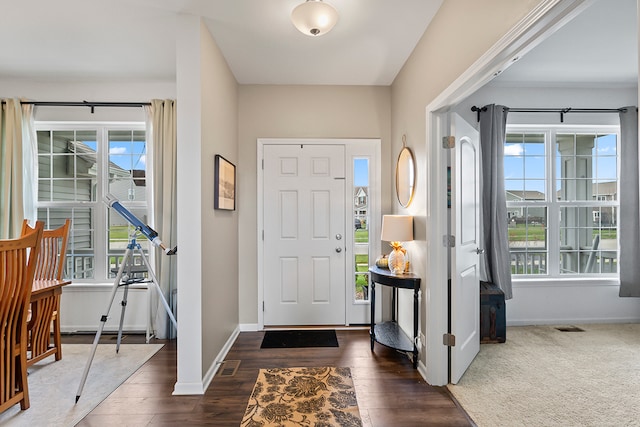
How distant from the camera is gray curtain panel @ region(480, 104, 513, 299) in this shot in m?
3.45

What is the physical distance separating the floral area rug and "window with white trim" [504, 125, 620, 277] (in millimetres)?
2713

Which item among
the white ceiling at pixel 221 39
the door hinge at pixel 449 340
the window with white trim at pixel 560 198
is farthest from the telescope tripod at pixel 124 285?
the window with white trim at pixel 560 198

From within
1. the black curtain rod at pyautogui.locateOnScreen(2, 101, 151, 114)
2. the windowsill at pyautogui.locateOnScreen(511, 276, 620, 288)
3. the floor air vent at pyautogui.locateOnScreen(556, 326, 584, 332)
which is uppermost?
the black curtain rod at pyautogui.locateOnScreen(2, 101, 151, 114)

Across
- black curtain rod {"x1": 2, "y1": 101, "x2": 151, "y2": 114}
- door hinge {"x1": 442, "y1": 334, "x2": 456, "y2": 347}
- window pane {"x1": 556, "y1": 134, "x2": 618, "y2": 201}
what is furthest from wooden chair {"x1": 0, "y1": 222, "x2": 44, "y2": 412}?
window pane {"x1": 556, "y1": 134, "x2": 618, "y2": 201}

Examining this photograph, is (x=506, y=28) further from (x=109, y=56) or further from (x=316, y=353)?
(x=109, y=56)

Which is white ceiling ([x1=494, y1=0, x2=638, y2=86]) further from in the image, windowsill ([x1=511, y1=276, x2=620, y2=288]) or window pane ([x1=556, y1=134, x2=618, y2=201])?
windowsill ([x1=511, y1=276, x2=620, y2=288])

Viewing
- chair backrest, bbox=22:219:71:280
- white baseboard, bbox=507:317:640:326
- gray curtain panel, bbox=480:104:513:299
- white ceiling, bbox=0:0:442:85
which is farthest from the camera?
white baseboard, bbox=507:317:640:326

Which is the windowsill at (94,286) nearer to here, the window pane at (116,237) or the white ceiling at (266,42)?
the window pane at (116,237)

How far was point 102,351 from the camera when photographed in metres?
3.01

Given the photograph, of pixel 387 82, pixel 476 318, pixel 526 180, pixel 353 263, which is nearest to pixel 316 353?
pixel 353 263

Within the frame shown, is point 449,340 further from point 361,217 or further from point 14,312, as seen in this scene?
point 14,312

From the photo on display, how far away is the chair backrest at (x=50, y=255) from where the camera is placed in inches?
110

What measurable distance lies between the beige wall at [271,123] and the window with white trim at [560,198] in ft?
5.74

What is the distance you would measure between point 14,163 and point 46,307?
5.74 feet
